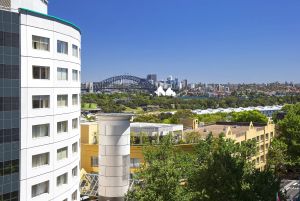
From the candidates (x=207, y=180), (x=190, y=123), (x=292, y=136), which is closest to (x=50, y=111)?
(x=207, y=180)

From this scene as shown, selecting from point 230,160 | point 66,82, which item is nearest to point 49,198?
point 66,82

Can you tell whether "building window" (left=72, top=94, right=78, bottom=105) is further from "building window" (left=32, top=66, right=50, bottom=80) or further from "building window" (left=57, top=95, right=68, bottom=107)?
"building window" (left=32, top=66, right=50, bottom=80)

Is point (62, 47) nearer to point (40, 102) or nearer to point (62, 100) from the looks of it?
point (62, 100)

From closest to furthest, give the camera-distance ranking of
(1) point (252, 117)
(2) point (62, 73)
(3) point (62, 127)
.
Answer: (2) point (62, 73)
(3) point (62, 127)
(1) point (252, 117)

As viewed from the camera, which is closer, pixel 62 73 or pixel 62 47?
pixel 62 47

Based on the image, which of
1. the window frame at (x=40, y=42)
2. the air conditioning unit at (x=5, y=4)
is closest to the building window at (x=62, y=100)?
the window frame at (x=40, y=42)

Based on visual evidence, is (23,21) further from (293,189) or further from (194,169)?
(293,189)

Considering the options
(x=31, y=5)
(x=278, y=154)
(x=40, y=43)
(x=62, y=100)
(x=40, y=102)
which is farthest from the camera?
(x=278, y=154)

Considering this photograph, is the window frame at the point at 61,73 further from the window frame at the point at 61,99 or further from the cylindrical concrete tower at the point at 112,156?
the cylindrical concrete tower at the point at 112,156
